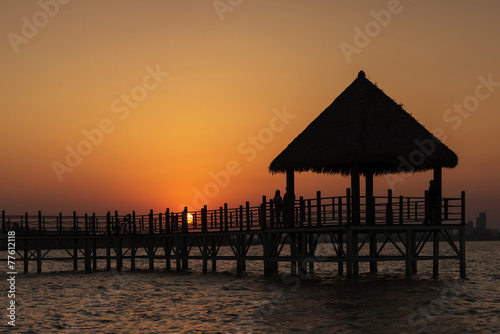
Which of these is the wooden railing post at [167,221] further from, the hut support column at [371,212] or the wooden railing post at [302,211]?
the wooden railing post at [302,211]

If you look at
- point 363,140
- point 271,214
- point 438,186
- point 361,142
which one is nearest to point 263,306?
point 361,142

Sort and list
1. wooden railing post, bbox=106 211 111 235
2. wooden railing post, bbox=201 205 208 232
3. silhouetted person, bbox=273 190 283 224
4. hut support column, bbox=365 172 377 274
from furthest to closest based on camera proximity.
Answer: wooden railing post, bbox=106 211 111 235 → wooden railing post, bbox=201 205 208 232 → silhouetted person, bbox=273 190 283 224 → hut support column, bbox=365 172 377 274

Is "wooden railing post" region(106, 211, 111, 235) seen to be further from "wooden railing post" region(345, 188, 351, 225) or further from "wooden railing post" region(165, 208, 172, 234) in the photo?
"wooden railing post" region(345, 188, 351, 225)

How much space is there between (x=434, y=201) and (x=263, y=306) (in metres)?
9.79

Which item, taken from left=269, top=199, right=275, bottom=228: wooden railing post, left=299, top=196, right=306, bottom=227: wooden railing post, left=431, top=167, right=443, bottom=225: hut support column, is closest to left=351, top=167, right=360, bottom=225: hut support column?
left=299, top=196, right=306, bottom=227: wooden railing post

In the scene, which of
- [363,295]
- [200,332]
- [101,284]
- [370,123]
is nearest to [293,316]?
[200,332]

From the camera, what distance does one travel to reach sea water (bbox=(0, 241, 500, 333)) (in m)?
19.6

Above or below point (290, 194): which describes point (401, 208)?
below

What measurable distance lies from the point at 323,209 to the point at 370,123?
4398mm

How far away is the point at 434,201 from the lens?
2981 centimetres

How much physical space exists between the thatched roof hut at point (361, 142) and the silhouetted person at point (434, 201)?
445 mm
